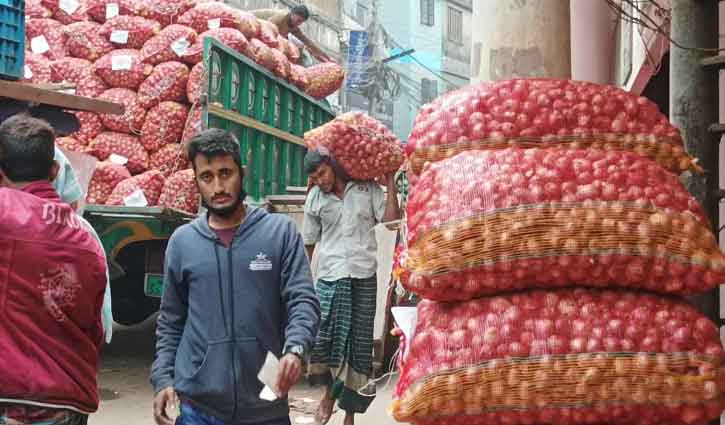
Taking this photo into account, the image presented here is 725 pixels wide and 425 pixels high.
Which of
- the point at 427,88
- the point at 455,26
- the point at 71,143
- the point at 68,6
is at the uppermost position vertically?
the point at 455,26

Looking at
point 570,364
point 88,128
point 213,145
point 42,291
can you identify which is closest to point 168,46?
point 88,128

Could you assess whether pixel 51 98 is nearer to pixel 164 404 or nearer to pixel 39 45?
pixel 164 404

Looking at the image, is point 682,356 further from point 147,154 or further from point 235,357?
point 147,154

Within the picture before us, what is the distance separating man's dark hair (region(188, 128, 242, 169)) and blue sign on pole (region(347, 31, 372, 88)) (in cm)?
2939

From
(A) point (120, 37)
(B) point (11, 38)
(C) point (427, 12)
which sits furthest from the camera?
(C) point (427, 12)

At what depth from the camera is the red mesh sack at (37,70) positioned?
8250 millimetres

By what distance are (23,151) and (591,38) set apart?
5.43 meters

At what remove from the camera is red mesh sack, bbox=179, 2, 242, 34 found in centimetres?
848

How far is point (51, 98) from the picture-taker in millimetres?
5566

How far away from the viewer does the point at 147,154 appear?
791 centimetres

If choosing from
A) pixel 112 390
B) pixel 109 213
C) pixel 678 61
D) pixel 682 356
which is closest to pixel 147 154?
pixel 109 213

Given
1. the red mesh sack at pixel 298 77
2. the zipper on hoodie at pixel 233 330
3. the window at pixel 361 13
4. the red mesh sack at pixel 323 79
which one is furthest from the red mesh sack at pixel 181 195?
the window at pixel 361 13

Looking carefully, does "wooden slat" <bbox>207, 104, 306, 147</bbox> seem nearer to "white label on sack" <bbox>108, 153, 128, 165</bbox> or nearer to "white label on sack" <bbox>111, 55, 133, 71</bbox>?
"white label on sack" <bbox>108, 153, 128, 165</bbox>

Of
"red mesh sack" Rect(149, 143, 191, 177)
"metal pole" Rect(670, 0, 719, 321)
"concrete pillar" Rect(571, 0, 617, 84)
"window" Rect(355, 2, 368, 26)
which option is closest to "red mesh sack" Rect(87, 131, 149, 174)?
"red mesh sack" Rect(149, 143, 191, 177)
